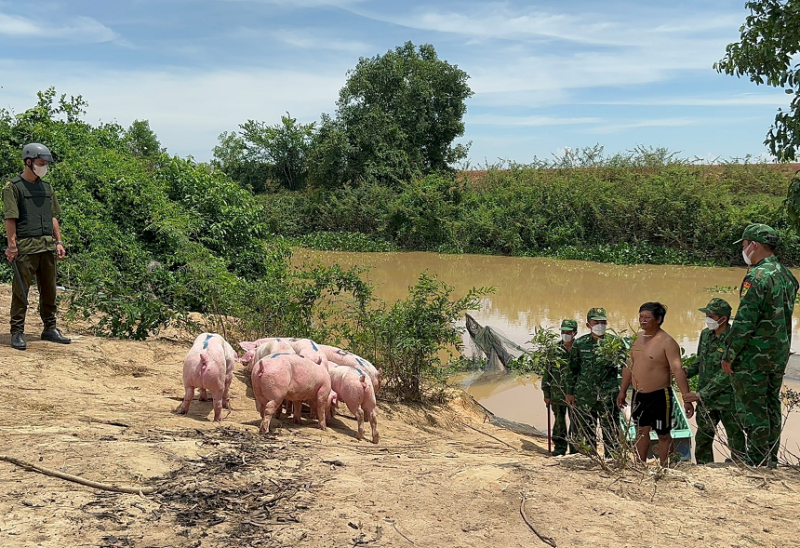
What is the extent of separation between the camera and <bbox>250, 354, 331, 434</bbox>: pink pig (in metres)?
5.66

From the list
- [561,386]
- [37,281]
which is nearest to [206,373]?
[37,281]

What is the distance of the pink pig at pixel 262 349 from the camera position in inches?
262

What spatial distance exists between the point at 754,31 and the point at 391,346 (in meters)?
4.87

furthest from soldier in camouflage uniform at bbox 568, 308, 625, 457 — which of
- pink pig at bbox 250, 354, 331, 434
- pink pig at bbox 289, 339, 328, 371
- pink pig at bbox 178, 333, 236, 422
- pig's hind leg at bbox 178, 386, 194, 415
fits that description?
pig's hind leg at bbox 178, 386, 194, 415

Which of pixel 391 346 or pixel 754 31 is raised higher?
pixel 754 31

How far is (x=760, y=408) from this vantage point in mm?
4836

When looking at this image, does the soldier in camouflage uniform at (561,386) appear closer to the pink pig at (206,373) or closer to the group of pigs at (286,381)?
the group of pigs at (286,381)

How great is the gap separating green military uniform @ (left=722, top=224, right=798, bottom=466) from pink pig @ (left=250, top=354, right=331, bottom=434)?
3271 millimetres

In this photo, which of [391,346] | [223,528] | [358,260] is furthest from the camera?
[358,260]

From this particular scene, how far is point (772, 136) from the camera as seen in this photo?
597cm

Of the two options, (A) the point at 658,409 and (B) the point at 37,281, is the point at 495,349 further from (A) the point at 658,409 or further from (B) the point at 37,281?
(B) the point at 37,281

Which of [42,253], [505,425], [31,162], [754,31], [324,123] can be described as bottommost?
[505,425]

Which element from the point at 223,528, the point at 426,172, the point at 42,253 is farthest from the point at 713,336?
the point at 426,172

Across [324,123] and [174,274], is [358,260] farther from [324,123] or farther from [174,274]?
[174,274]
